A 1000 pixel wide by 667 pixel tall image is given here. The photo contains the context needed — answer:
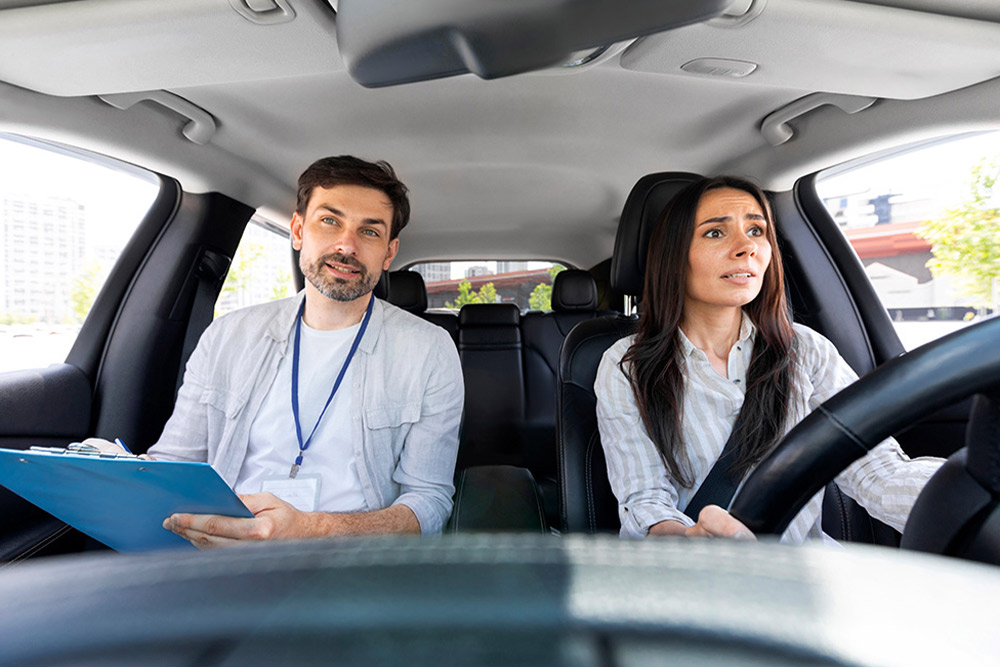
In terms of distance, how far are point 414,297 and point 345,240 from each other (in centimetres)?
210

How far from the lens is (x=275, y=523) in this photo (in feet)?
4.10

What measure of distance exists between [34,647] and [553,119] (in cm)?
242

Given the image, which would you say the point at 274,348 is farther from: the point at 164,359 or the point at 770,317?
the point at 770,317

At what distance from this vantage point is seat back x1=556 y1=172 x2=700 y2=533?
5.16 ft

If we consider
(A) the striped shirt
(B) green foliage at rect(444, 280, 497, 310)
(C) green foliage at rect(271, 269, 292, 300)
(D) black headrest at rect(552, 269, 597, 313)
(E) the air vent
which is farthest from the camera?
(B) green foliage at rect(444, 280, 497, 310)

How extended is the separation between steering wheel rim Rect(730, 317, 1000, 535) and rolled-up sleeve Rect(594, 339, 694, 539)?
24.3 inches

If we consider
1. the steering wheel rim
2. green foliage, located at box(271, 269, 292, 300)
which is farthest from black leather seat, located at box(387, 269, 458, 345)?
the steering wheel rim

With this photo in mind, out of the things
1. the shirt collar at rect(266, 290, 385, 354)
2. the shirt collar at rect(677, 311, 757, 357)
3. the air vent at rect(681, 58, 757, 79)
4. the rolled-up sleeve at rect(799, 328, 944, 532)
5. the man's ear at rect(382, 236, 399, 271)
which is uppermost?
the air vent at rect(681, 58, 757, 79)

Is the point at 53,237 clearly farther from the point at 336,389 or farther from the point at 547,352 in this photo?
the point at 547,352

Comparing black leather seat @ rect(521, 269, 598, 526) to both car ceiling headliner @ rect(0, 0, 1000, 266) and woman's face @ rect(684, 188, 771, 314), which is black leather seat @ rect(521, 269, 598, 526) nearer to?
car ceiling headliner @ rect(0, 0, 1000, 266)

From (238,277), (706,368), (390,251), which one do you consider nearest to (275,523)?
(390,251)

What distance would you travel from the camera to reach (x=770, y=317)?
1.61m

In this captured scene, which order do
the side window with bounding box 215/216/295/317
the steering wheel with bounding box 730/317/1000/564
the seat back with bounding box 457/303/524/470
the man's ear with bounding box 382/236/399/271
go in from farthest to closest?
the seat back with bounding box 457/303/524/470
the side window with bounding box 215/216/295/317
the man's ear with bounding box 382/236/399/271
the steering wheel with bounding box 730/317/1000/564

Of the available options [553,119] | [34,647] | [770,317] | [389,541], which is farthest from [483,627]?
[553,119]
